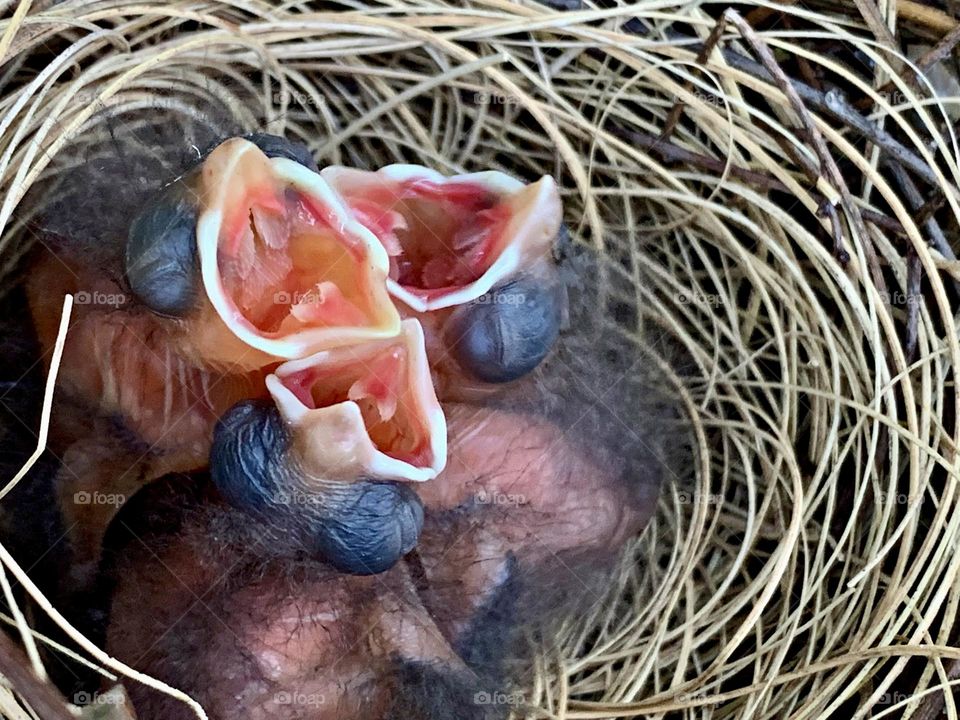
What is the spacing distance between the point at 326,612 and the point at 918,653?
639 mm

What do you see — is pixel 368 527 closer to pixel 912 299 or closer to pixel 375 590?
pixel 375 590

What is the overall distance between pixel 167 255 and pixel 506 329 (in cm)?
30

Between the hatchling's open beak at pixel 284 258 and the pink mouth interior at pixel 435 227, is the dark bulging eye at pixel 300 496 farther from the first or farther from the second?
the pink mouth interior at pixel 435 227

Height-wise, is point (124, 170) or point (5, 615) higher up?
point (124, 170)

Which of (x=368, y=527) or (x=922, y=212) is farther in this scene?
(x=922, y=212)

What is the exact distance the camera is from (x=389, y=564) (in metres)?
0.89

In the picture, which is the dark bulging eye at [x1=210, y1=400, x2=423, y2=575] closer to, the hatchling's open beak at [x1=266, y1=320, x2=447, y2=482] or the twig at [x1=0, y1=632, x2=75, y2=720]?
the hatchling's open beak at [x1=266, y1=320, x2=447, y2=482]

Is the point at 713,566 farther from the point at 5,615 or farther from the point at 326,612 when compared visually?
the point at 5,615

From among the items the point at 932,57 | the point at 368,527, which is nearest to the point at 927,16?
the point at 932,57

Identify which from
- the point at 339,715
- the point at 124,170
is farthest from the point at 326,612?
the point at 124,170

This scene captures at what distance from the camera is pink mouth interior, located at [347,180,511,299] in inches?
35.8

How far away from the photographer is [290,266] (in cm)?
85

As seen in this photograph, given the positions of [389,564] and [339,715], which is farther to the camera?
[339,715]

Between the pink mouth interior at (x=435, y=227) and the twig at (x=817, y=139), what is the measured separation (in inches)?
15.4
